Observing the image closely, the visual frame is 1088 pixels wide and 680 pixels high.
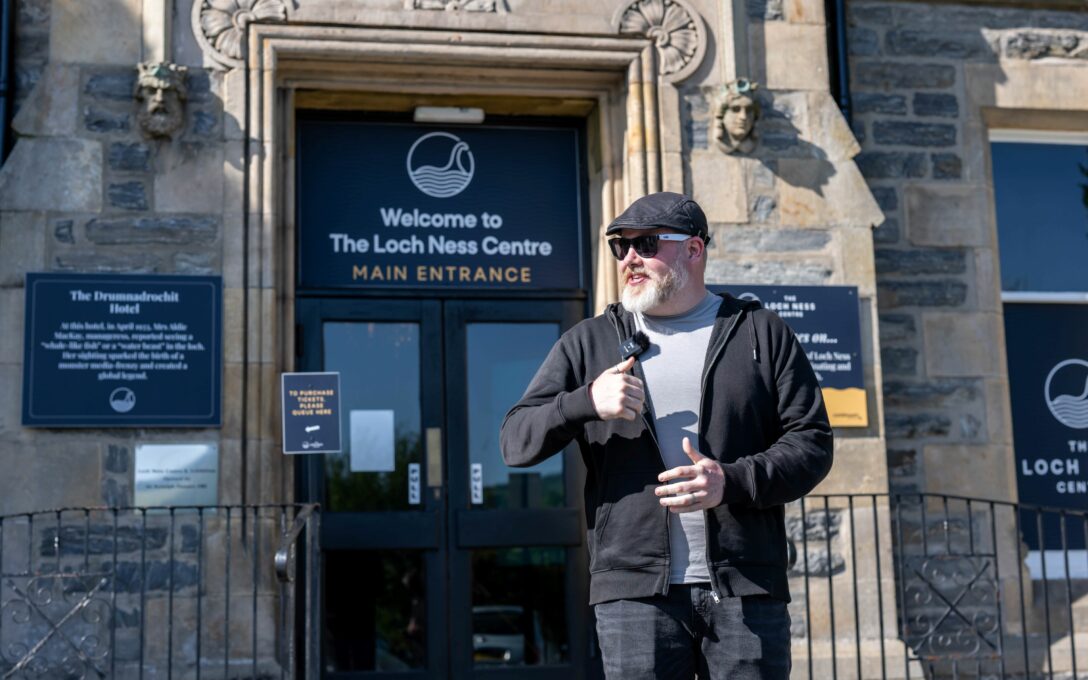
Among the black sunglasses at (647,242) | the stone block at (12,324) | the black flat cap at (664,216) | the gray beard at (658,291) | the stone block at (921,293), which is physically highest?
the stone block at (921,293)

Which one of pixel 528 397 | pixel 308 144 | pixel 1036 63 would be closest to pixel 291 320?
pixel 308 144

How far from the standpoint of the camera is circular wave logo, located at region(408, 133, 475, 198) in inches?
291

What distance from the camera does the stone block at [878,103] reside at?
7809mm

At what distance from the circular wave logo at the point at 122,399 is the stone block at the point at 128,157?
3.53 feet

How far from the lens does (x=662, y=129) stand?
7.05 metres

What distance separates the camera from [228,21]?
6719mm

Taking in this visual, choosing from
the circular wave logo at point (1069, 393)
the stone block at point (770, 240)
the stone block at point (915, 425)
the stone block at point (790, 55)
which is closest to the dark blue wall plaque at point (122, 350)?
the stone block at point (770, 240)

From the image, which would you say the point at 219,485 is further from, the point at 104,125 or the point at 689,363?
the point at 689,363

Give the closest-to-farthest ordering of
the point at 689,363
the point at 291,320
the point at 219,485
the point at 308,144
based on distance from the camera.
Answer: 1. the point at 689,363
2. the point at 219,485
3. the point at 291,320
4. the point at 308,144

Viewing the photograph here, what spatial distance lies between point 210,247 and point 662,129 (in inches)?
93.3

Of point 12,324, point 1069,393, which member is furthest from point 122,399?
point 1069,393

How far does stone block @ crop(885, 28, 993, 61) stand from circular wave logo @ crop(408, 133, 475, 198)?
8.44 feet

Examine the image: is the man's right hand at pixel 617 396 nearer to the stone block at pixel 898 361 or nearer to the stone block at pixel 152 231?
the stone block at pixel 152 231

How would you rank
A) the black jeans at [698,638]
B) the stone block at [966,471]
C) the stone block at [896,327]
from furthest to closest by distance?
the stone block at [896,327]
the stone block at [966,471]
the black jeans at [698,638]
